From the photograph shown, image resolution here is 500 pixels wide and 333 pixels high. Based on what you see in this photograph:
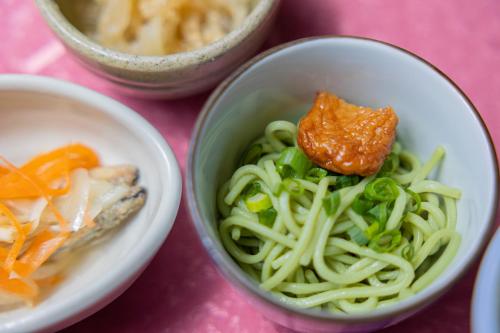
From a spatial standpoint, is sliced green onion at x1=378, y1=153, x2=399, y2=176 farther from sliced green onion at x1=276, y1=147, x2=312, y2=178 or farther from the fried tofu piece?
sliced green onion at x1=276, y1=147, x2=312, y2=178

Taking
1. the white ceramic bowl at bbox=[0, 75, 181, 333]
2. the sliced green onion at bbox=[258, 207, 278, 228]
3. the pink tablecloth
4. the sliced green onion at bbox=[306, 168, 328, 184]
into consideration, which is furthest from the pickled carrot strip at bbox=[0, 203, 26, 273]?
the sliced green onion at bbox=[306, 168, 328, 184]

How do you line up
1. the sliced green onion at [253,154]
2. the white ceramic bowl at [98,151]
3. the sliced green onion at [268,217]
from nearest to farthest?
1. the white ceramic bowl at [98,151]
2. the sliced green onion at [268,217]
3. the sliced green onion at [253,154]

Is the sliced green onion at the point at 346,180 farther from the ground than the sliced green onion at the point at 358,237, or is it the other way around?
the sliced green onion at the point at 346,180

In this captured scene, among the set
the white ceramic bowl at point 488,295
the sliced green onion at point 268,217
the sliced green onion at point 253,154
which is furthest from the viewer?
the sliced green onion at point 253,154

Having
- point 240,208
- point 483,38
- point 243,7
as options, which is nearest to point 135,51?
point 243,7

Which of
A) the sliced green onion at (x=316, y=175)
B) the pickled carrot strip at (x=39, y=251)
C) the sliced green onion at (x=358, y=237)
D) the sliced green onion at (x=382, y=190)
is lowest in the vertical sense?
the pickled carrot strip at (x=39, y=251)

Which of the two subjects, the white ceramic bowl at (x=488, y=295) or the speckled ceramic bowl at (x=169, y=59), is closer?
the white ceramic bowl at (x=488, y=295)

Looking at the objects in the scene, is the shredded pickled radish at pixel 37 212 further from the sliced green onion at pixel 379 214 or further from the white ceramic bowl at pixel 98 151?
the sliced green onion at pixel 379 214

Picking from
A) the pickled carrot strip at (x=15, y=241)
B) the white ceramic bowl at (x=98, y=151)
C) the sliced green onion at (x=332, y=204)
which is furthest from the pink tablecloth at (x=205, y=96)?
the sliced green onion at (x=332, y=204)
